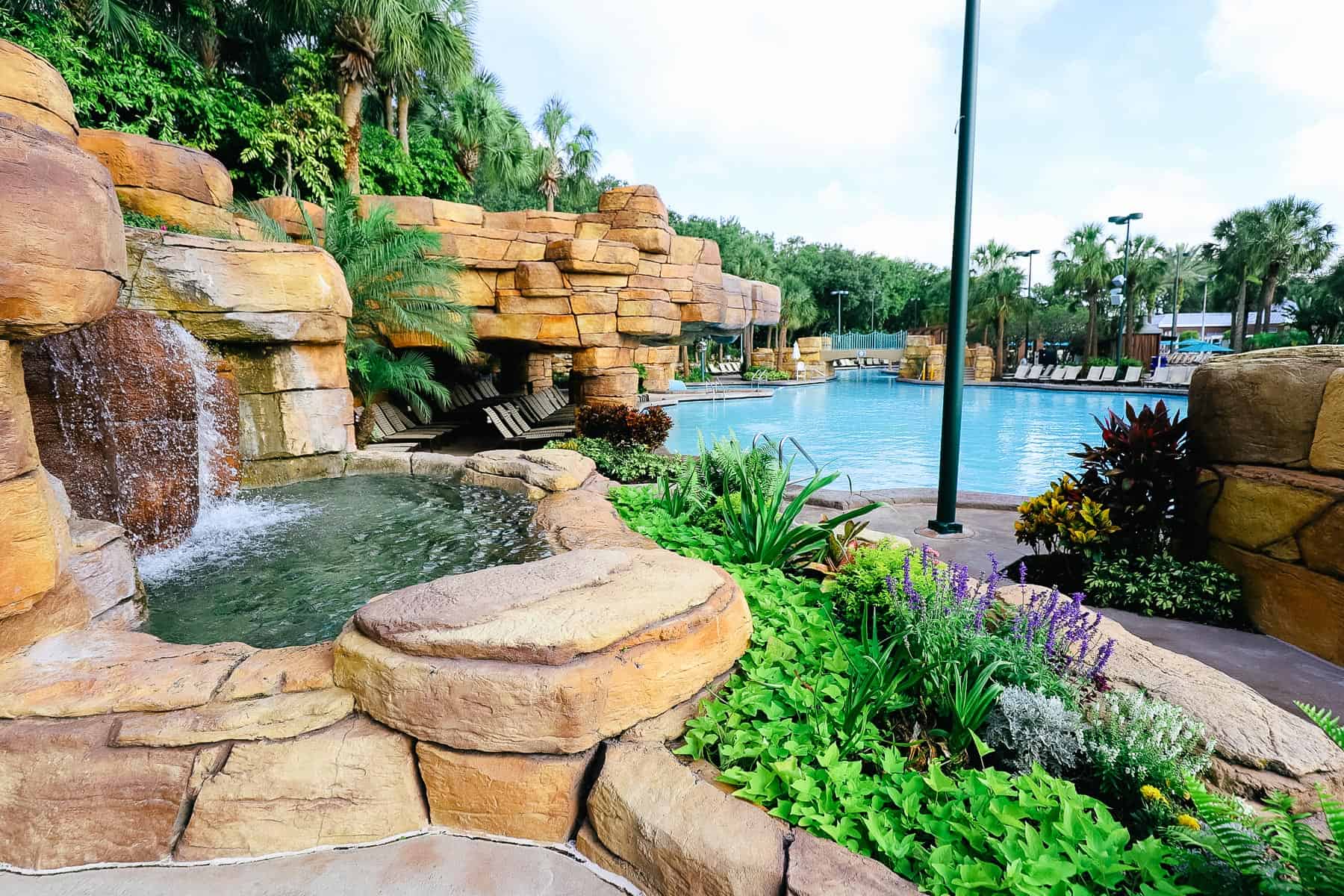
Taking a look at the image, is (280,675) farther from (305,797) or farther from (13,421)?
(13,421)

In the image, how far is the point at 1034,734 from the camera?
1.94m

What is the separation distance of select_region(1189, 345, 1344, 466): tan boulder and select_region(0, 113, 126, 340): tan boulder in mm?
5498

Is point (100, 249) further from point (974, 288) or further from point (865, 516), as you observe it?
point (974, 288)

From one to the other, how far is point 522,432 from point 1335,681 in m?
11.8

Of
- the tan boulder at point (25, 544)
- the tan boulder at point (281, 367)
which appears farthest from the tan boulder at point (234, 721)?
the tan boulder at point (281, 367)

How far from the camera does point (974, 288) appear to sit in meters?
35.2

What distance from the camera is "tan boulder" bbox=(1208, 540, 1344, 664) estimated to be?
319 cm

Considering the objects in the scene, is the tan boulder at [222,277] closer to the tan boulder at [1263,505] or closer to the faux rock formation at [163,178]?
the faux rock formation at [163,178]

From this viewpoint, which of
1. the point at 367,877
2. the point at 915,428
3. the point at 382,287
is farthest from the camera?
the point at 915,428

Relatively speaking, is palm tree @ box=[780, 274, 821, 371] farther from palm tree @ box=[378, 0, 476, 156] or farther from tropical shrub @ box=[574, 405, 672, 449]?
tropical shrub @ box=[574, 405, 672, 449]

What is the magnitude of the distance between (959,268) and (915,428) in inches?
449

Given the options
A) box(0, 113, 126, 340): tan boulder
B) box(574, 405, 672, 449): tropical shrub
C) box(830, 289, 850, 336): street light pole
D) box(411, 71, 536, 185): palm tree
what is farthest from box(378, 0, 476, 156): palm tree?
box(830, 289, 850, 336): street light pole

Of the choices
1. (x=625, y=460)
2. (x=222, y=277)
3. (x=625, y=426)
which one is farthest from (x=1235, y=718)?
(x=222, y=277)

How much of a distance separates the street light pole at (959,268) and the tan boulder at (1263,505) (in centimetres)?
170
